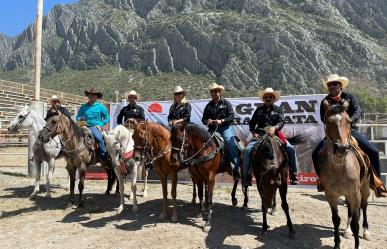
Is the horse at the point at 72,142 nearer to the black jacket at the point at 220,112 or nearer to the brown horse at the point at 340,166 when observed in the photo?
the black jacket at the point at 220,112

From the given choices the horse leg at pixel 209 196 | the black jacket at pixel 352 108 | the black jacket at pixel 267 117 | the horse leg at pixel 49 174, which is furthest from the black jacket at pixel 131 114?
the black jacket at pixel 352 108

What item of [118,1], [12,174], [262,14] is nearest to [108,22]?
[118,1]

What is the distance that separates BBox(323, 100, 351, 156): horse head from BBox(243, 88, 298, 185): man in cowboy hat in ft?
5.79

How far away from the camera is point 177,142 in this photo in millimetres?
8336

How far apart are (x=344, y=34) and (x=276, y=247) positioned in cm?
11311

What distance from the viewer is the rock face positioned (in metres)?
104

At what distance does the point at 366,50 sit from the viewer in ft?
343

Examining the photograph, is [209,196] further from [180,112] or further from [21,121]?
[21,121]

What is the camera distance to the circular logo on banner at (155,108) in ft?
47.4

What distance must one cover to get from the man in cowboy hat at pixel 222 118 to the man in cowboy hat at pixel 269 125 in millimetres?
649

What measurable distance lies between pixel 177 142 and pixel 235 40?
112859 millimetres

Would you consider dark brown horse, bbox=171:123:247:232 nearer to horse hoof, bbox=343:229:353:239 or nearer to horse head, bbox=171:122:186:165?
horse head, bbox=171:122:186:165

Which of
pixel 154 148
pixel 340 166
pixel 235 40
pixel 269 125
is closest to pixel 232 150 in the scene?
pixel 269 125

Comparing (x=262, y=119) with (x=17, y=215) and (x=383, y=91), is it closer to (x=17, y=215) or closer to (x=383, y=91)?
(x=17, y=215)
